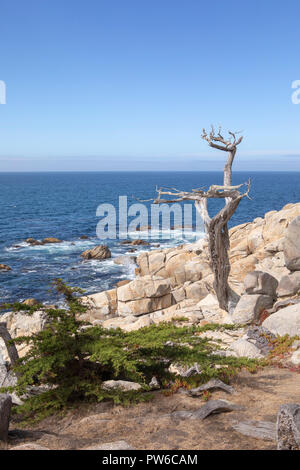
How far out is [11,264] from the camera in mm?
40531

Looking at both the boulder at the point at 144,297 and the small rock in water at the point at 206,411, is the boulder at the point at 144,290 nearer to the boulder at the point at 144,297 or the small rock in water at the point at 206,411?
the boulder at the point at 144,297

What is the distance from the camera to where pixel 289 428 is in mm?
5078

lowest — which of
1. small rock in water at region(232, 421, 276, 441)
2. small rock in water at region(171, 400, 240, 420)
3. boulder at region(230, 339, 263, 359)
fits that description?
boulder at region(230, 339, 263, 359)

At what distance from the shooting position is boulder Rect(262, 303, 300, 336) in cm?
1290

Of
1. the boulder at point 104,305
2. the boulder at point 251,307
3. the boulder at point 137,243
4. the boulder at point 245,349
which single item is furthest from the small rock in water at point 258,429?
the boulder at point 137,243

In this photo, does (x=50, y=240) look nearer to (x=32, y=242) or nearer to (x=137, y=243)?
(x=32, y=242)

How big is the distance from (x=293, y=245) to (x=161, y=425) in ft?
44.4

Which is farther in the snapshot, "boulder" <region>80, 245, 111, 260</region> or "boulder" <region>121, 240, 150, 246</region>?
"boulder" <region>121, 240, 150, 246</region>

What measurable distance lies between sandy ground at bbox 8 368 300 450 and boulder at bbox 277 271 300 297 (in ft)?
27.7

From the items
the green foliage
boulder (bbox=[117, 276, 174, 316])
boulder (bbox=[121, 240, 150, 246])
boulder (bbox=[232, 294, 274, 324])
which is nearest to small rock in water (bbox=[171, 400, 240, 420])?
the green foliage

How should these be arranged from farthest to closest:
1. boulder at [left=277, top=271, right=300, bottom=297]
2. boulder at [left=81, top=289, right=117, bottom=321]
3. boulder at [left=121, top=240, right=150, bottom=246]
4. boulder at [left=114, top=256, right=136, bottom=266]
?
boulder at [left=121, top=240, right=150, bottom=246] < boulder at [left=114, top=256, right=136, bottom=266] < boulder at [left=81, top=289, right=117, bottom=321] < boulder at [left=277, top=271, right=300, bottom=297]

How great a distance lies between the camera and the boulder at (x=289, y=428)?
5.00m

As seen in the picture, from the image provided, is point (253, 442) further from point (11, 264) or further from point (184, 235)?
point (184, 235)

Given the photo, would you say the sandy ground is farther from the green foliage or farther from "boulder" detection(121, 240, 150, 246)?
"boulder" detection(121, 240, 150, 246)
